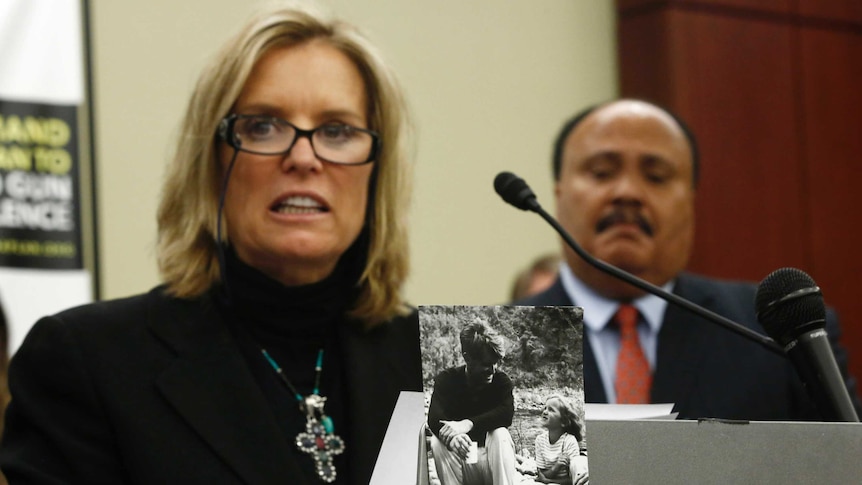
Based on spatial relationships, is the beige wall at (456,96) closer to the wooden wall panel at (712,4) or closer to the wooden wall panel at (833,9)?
the wooden wall panel at (712,4)

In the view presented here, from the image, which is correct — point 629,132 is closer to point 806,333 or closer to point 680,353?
point 680,353

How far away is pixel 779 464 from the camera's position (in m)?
1.16

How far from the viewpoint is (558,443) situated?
1.11 m

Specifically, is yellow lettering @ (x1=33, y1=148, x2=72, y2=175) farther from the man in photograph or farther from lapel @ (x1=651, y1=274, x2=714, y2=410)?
the man in photograph

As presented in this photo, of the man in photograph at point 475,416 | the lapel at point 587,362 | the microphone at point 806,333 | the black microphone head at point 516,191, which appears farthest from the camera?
the lapel at point 587,362

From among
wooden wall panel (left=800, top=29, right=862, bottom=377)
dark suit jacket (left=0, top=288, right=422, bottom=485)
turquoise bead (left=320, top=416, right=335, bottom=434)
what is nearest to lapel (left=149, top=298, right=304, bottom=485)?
dark suit jacket (left=0, top=288, right=422, bottom=485)

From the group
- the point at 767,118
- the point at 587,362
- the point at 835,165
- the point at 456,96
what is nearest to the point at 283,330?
the point at 587,362

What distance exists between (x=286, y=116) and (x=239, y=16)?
2.21 meters

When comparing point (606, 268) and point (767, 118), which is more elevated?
point (767, 118)

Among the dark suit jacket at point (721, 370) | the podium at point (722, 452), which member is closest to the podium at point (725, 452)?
the podium at point (722, 452)

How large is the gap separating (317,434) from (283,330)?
23 centimetres

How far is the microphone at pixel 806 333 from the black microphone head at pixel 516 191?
1.18ft

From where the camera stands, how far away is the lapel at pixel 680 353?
2.62 meters

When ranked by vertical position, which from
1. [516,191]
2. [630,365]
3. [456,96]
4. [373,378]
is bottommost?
[630,365]
